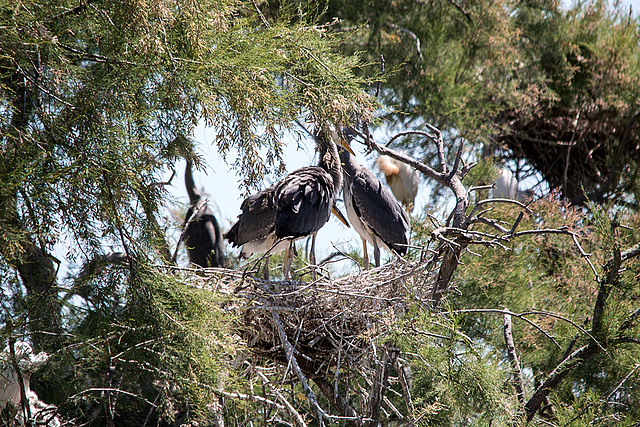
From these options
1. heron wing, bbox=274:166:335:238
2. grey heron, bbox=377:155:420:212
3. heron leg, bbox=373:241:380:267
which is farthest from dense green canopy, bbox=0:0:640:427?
grey heron, bbox=377:155:420:212

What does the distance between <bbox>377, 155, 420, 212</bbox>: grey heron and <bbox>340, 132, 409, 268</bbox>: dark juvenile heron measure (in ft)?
8.16

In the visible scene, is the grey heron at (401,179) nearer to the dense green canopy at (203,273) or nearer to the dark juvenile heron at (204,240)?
the dark juvenile heron at (204,240)

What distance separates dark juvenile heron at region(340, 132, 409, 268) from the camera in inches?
196

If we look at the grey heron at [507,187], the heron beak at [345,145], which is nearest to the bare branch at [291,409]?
the heron beak at [345,145]

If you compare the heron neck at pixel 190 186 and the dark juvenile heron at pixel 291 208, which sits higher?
the heron neck at pixel 190 186

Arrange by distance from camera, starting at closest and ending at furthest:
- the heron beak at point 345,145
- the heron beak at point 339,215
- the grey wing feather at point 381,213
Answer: the heron beak at point 345,145
the grey wing feather at point 381,213
the heron beak at point 339,215

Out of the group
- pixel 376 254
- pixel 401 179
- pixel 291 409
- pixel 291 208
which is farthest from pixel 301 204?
pixel 401 179

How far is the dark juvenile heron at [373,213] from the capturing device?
16.3 ft

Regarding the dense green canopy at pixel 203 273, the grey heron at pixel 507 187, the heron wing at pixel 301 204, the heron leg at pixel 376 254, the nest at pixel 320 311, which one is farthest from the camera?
the grey heron at pixel 507 187

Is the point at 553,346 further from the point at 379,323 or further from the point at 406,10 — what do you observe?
the point at 406,10

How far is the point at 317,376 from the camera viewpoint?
3.87 m

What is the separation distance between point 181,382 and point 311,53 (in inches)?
62.9

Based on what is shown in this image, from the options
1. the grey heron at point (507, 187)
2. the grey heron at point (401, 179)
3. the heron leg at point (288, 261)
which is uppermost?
the grey heron at point (401, 179)

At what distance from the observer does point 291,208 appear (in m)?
4.20
